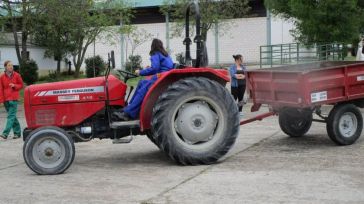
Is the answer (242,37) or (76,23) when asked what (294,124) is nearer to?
(76,23)

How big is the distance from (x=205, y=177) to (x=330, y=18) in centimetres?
1224

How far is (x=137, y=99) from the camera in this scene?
27.7 feet

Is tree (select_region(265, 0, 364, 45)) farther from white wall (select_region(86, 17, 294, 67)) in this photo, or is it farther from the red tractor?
white wall (select_region(86, 17, 294, 67))

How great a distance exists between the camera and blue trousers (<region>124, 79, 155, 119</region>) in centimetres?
844

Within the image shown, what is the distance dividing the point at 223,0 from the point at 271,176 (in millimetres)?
30483

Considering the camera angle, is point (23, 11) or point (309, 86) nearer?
point (309, 86)

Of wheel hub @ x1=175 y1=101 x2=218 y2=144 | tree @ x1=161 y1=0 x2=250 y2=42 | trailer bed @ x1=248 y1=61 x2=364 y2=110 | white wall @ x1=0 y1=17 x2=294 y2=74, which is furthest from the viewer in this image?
white wall @ x1=0 y1=17 x2=294 y2=74

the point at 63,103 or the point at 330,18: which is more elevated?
the point at 330,18

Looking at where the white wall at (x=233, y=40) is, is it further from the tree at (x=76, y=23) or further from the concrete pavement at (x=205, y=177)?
the concrete pavement at (x=205, y=177)

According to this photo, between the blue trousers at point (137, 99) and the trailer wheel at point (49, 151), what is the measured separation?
927 mm

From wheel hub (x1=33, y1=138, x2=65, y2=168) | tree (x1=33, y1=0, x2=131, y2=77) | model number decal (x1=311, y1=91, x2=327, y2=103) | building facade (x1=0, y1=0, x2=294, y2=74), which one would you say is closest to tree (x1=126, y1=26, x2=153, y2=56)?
building facade (x1=0, y1=0, x2=294, y2=74)

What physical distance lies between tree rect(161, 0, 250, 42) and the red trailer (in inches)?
916

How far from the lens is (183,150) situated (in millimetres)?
8344

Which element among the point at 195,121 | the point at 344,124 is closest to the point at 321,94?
the point at 344,124
